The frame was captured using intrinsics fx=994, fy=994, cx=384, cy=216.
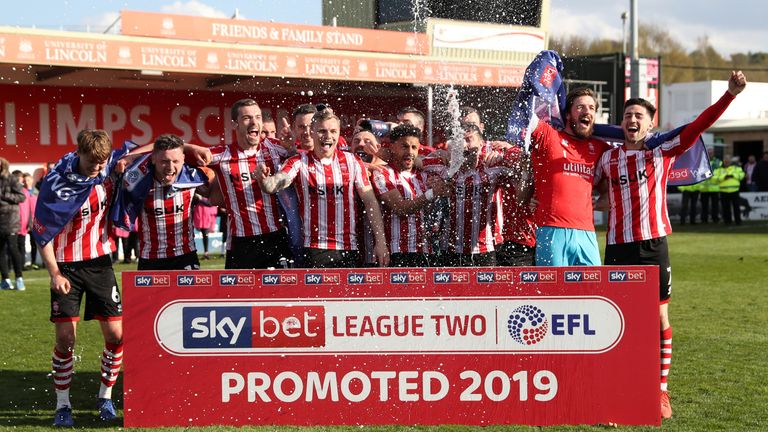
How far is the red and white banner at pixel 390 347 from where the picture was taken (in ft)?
18.0

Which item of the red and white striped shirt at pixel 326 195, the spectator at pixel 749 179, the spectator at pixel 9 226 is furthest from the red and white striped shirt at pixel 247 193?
the spectator at pixel 749 179

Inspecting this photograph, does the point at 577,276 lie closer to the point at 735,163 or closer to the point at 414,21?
the point at 414,21

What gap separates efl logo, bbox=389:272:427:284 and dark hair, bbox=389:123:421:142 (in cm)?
114

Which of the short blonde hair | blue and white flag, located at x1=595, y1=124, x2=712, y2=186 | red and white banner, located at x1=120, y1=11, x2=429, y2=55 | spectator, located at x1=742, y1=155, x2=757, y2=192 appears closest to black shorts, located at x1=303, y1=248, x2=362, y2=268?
the short blonde hair

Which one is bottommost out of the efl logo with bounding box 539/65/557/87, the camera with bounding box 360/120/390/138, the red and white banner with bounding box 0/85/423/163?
the camera with bounding box 360/120/390/138

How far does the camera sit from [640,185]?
598 cm

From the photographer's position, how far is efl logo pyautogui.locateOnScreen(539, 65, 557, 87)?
591cm

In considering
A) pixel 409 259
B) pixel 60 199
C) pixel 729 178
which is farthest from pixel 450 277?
pixel 729 178

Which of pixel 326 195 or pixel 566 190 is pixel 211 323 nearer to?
pixel 326 195

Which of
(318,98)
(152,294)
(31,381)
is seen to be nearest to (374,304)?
(152,294)

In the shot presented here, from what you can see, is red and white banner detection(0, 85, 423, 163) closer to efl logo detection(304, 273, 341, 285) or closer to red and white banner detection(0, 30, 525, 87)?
red and white banner detection(0, 30, 525, 87)

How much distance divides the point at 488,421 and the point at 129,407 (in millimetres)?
2004

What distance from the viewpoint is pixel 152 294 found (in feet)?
18.1

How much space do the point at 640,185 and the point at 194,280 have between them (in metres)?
2.69
